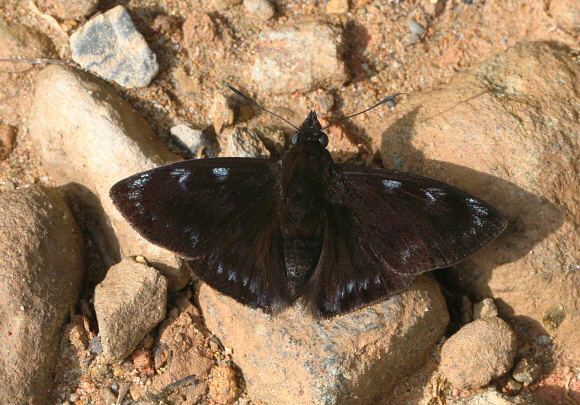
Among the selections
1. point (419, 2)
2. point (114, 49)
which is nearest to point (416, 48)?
point (419, 2)

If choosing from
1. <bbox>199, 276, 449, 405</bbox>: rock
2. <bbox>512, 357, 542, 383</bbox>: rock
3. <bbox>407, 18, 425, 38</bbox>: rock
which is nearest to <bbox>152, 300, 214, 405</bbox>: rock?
<bbox>199, 276, 449, 405</bbox>: rock

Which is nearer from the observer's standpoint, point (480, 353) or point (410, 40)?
point (480, 353)

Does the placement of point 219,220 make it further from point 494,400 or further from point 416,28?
point 416,28

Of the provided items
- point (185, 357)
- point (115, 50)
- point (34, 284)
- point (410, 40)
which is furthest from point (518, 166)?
point (34, 284)

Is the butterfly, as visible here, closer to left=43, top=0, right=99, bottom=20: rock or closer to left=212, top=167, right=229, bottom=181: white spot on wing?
left=212, top=167, right=229, bottom=181: white spot on wing

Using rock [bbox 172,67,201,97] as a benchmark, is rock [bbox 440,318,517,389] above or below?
below

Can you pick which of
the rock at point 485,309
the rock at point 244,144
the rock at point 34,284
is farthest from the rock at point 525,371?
the rock at point 34,284
